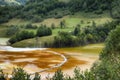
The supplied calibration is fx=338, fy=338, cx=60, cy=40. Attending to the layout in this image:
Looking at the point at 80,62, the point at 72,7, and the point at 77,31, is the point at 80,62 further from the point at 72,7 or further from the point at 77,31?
the point at 72,7

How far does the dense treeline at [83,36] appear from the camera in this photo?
5027 inches

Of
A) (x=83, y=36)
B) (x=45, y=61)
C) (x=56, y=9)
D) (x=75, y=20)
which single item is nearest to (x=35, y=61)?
(x=45, y=61)

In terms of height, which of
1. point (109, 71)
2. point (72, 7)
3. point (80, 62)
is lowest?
point (80, 62)

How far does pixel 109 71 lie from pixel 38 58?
64144 mm

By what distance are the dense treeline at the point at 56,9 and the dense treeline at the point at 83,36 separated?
18961 millimetres

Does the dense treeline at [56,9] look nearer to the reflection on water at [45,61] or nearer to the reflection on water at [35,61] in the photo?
the reflection on water at [45,61]

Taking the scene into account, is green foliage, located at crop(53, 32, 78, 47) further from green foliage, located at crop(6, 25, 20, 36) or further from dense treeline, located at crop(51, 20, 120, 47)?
green foliage, located at crop(6, 25, 20, 36)

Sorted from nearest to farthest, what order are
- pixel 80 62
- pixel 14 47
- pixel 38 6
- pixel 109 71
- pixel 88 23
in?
pixel 109 71, pixel 80 62, pixel 14 47, pixel 88 23, pixel 38 6

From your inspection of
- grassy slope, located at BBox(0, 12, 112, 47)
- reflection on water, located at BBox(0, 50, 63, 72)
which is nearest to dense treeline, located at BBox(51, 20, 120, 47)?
grassy slope, located at BBox(0, 12, 112, 47)

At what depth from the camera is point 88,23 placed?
154 metres

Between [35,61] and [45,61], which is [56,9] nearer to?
[45,61]

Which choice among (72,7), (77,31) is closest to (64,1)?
(72,7)

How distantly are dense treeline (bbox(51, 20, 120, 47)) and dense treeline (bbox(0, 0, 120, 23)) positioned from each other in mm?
18961

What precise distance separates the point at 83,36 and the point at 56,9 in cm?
5448
